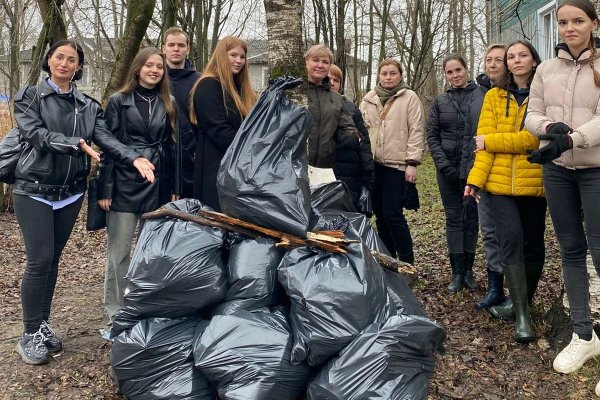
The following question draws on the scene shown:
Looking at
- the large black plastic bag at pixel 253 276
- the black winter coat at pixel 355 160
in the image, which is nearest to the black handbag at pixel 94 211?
the large black plastic bag at pixel 253 276

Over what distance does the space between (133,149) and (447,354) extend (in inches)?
89.5

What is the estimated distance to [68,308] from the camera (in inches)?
201

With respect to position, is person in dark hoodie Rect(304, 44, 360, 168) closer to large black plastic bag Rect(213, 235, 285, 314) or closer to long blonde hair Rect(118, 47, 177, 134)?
long blonde hair Rect(118, 47, 177, 134)

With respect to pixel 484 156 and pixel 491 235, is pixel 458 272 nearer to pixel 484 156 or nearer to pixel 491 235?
pixel 491 235

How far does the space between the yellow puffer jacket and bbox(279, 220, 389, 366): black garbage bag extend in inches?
51.8

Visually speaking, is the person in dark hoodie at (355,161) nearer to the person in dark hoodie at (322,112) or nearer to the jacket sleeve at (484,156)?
the person in dark hoodie at (322,112)

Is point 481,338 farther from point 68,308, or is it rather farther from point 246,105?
point 68,308

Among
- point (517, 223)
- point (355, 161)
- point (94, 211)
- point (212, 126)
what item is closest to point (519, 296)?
point (517, 223)

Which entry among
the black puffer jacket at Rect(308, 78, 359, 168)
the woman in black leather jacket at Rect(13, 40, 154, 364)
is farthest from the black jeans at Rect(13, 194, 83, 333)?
the black puffer jacket at Rect(308, 78, 359, 168)

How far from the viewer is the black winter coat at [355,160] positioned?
4652 mm

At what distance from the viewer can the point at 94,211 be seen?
4.09m

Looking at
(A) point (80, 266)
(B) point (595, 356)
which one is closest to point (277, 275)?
(B) point (595, 356)

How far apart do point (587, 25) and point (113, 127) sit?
2.73 m

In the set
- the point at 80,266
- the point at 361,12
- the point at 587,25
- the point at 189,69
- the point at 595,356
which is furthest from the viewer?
the point at 361,12
